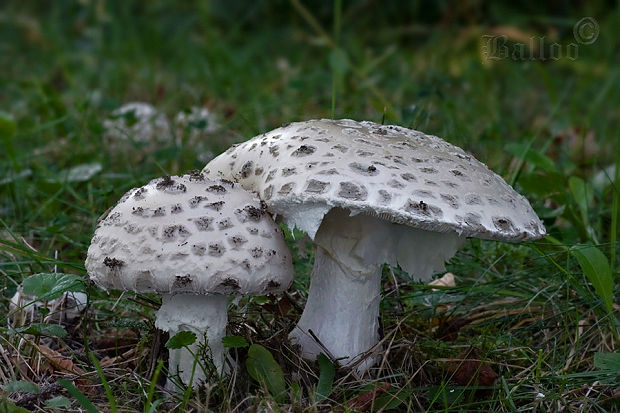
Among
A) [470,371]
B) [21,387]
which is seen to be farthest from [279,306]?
[21,387]

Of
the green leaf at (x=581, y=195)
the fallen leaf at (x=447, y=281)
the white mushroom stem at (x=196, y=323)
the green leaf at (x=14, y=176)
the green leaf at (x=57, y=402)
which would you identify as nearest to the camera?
the green leaf at (x=57, y=402)

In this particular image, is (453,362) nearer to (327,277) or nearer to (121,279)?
(327,277)

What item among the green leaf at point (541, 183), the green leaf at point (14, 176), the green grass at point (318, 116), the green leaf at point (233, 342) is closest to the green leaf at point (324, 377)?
the green grass at point (318, 116)

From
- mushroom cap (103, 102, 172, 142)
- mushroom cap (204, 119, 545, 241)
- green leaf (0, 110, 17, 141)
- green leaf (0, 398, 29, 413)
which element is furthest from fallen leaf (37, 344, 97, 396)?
mushroom cap (103, 102, 172, 142)

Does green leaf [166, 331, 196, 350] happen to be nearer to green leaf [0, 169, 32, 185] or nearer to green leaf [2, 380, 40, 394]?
green leaf [2, 380, 40, 394]

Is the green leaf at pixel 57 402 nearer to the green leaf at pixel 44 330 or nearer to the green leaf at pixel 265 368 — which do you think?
the green leaf at pixel 44 330

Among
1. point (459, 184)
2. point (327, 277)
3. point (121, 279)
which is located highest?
point (459, 184)

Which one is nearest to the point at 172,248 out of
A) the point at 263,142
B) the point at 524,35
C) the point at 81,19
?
the point at 263,142

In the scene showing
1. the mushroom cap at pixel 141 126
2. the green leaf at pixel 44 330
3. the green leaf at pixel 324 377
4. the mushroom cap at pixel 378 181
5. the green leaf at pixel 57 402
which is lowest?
the mushroom cap at pixel 141 126
